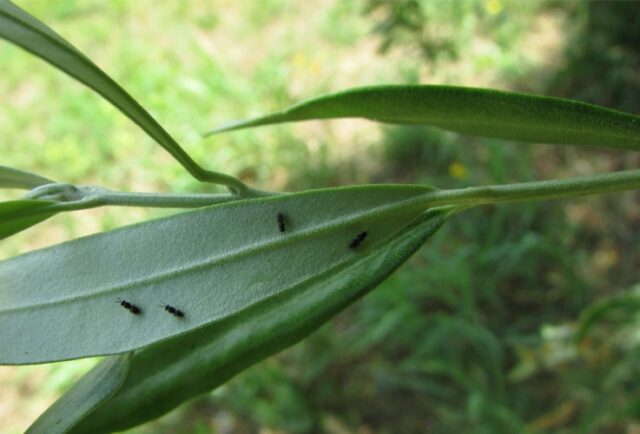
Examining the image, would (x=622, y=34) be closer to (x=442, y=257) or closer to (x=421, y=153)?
(x=421, y=153)

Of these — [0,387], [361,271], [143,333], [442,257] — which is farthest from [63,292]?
[0,387]

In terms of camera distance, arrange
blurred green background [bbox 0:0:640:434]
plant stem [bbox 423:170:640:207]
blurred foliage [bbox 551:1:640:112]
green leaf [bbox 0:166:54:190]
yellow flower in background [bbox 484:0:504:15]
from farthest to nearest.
Answer: yellow flower in background [bbox 484:0:504:15]
blurred foliage [bbox 551:1:640:112]
blurred green background [bbox 0:0:640:434]
green leaf [bbox 0:166:54:190]
plant stem [bbox 423:170:640:207]

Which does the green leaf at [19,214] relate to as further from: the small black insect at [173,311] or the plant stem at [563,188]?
the plant stem at [563,188]

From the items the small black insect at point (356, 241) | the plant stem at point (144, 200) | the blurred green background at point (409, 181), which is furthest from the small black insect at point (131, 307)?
the blurred green background at point (409, 181)

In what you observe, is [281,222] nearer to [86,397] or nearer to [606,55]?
[86,397]

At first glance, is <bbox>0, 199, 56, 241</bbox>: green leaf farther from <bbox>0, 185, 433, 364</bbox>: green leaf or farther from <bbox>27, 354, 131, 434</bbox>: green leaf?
<bbox>27, 354, 131, 434</bbox>: green leaf

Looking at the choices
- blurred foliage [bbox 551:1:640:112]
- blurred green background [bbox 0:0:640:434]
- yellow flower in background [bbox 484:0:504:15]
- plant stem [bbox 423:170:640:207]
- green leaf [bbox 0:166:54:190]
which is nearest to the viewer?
plant stem [bbox 423:170:640:207]

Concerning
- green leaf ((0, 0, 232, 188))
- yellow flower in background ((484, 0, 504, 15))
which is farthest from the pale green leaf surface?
yellow flower in background ((484, 0, 504, 15))
